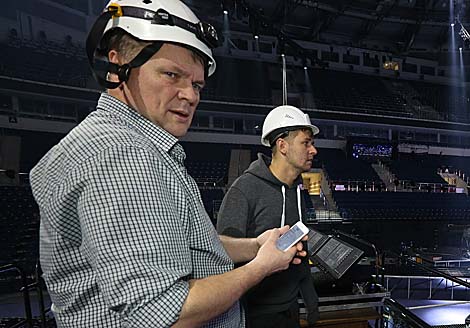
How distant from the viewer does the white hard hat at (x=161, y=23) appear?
76 cm

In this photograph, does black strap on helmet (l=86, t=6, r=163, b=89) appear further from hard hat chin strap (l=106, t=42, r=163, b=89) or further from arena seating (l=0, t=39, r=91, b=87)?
arena seating (l=0, t=39, r=91, b=87)

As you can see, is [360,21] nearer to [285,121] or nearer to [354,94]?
[354,94]

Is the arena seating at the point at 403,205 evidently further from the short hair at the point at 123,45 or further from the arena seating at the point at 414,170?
the short hair at the point at 123,45

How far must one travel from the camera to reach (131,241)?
587 millimetres

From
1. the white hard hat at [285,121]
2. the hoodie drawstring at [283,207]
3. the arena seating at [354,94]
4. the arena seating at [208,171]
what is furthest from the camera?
the arena seating at [354,94]

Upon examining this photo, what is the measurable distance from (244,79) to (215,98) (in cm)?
380

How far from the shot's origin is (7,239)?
26.1 feet

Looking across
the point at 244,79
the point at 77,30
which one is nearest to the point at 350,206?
the point at 244,79

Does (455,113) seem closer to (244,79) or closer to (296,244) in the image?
(244,79)

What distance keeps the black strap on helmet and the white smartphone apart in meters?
0.69

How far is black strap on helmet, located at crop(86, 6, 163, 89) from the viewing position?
752 millimetres

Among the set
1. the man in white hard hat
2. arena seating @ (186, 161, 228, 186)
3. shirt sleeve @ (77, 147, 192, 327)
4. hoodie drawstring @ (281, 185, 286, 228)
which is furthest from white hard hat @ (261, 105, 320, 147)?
arena seating @ (186, 161, 228, 186)

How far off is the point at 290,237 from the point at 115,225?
614 mm

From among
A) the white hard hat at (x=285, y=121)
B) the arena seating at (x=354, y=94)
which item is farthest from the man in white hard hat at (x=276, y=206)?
the arena seating at (x=354, y=94)
